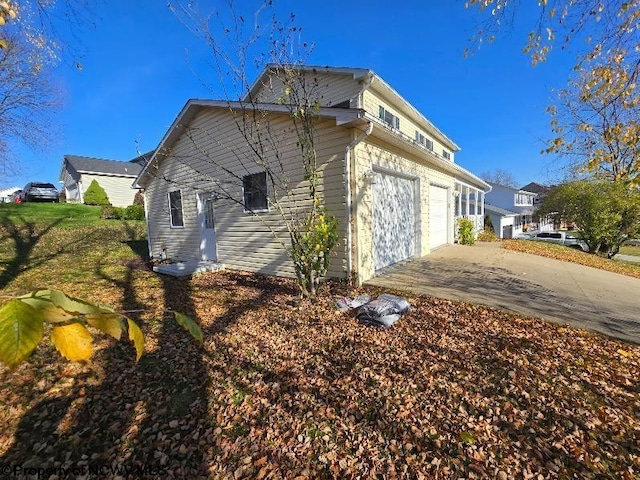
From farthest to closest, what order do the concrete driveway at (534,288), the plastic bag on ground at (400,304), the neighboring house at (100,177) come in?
the neighboring house at (100,177) < the plastic bag on ground at (400,304) < the concrete driveway at (534,288)

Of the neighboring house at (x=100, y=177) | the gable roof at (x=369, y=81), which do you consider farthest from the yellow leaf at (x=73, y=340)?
the neighboring house at (x=100, y=177)

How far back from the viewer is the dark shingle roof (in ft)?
93.1

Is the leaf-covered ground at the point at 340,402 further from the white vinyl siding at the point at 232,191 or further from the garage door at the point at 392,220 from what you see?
the garage door at the point at 392,220

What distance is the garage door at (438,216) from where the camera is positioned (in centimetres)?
1126

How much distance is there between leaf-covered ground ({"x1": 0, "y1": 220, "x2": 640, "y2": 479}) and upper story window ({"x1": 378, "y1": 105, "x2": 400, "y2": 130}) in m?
8.56

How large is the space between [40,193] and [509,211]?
4773 cm

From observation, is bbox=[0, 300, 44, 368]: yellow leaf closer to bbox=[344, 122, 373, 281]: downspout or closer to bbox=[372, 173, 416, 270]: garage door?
bbox=[344, 122, 373, 281]: downspout

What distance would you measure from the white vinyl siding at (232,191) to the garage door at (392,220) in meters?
1.28

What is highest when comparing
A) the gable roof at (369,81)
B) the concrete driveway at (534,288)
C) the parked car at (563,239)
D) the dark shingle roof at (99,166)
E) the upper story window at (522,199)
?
the dark shingle roof at (99,166)

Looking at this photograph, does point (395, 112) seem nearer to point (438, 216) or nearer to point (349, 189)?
point (438, 216)

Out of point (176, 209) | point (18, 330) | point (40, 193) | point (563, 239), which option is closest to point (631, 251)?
point (563, 239)

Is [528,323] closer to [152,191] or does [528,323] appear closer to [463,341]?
[463,341]

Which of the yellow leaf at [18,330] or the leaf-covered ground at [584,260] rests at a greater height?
the yellow leaf at [18,330]

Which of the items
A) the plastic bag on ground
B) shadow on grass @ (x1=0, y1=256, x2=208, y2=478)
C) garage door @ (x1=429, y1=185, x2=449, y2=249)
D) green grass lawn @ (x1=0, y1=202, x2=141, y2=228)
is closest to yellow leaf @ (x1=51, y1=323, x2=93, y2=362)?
shadow on grass @ (x1=0, y1=256, x2=208, y2=478)
